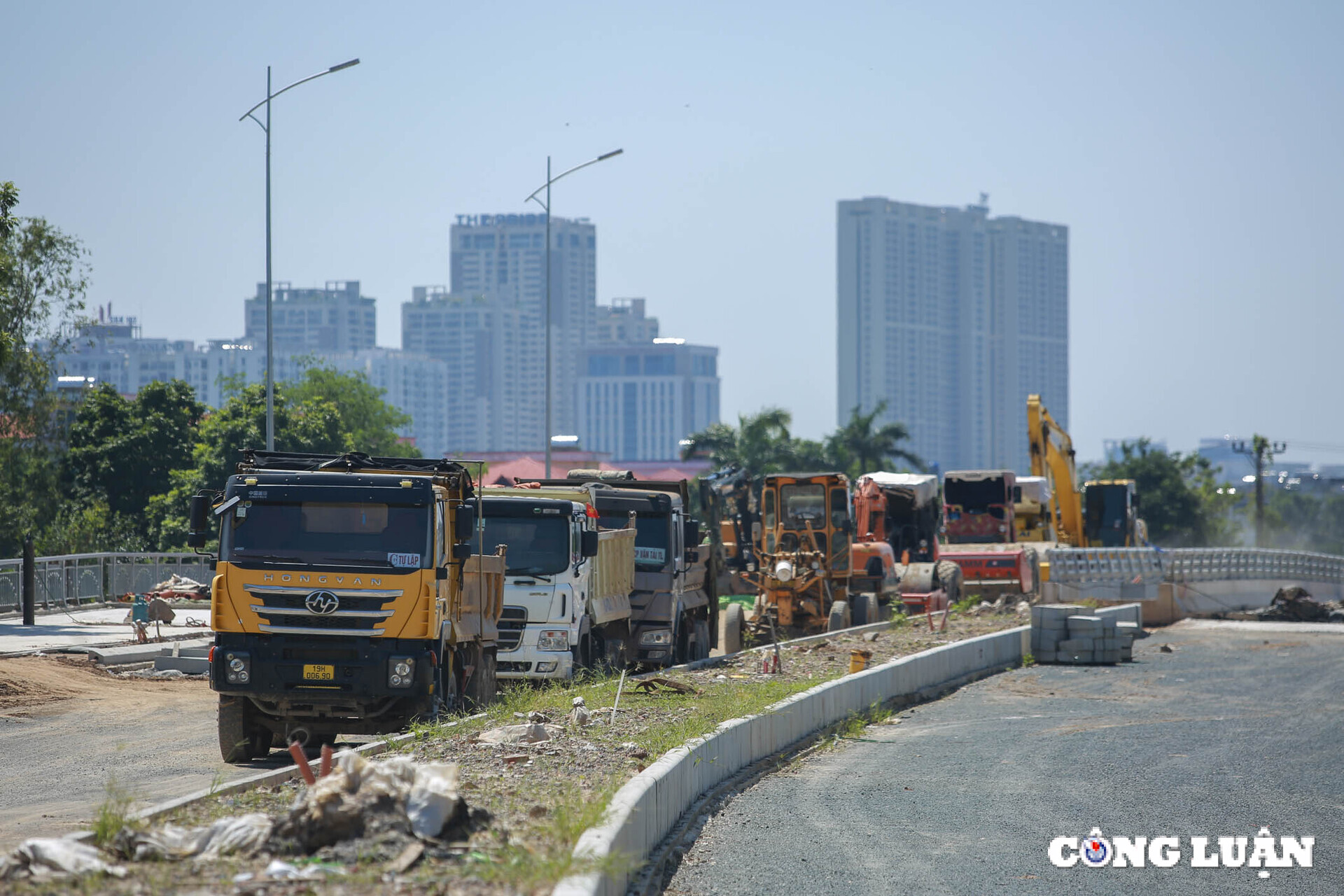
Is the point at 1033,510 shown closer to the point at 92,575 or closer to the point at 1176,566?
the point at 1176,566

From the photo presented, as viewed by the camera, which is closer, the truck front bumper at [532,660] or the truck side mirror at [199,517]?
the truck side mirror at [199,517]

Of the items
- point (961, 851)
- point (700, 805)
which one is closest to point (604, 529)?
point (700, 805)

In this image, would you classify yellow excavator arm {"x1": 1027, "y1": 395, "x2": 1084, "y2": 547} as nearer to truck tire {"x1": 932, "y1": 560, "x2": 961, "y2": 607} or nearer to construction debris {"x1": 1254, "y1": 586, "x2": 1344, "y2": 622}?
construction debris {"x1": 1254, "y1": 586, "x2": 1344, "y2": 622}

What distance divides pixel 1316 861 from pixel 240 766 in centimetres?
916

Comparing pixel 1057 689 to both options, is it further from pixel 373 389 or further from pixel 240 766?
pixel 373 389

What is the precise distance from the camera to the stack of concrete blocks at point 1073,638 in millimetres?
26578

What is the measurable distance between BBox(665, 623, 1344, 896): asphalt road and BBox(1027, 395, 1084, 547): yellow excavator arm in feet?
62.6

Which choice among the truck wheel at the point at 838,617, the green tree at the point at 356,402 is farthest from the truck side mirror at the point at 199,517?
the green tree at the point at 356,402

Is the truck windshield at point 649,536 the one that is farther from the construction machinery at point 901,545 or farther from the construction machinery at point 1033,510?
the construction machinery at point 1033,510

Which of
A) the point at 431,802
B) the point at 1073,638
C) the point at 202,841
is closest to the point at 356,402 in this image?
the point at 1073,638

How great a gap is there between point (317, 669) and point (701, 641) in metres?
11.5

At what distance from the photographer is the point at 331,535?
45.3ft

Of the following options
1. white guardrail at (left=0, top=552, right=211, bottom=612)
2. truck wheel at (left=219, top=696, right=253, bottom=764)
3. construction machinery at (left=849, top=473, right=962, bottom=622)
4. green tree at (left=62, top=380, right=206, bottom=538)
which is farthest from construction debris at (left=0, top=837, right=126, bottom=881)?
green tree at (left=62, top=380, right=206, bottom=538)

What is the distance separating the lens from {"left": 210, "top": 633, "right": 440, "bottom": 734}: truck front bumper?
1349cm
